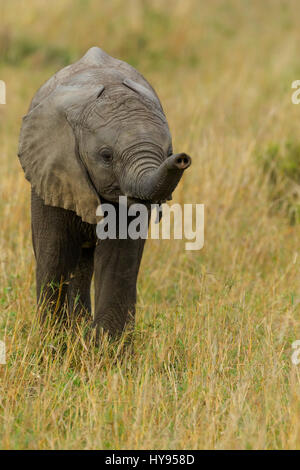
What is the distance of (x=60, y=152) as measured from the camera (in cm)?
398

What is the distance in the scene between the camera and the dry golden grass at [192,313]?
349cm

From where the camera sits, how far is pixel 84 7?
13.5m

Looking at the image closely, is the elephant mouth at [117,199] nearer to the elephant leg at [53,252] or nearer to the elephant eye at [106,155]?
the elephant eye at [106,155]

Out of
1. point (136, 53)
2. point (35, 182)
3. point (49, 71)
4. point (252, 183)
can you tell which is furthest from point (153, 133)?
point (136, 53)

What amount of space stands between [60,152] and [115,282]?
739 millimetres

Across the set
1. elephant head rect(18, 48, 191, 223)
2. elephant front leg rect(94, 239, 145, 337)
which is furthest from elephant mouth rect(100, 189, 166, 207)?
elephant front leg rect(94, 239, 145, 337)

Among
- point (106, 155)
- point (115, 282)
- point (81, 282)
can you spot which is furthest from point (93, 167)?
point (81, 282)

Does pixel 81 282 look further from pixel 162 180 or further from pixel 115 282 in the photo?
pixel 162 180

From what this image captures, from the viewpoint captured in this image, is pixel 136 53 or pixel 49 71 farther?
pixel 136 53

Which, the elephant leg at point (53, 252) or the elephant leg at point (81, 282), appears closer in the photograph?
the elephant leg at point (53, 252)

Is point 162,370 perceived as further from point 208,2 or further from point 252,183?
point 208,2

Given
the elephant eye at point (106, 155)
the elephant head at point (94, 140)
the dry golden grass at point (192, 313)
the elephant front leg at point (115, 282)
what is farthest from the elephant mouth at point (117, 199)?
the dry golden grass at point (192, 313)
